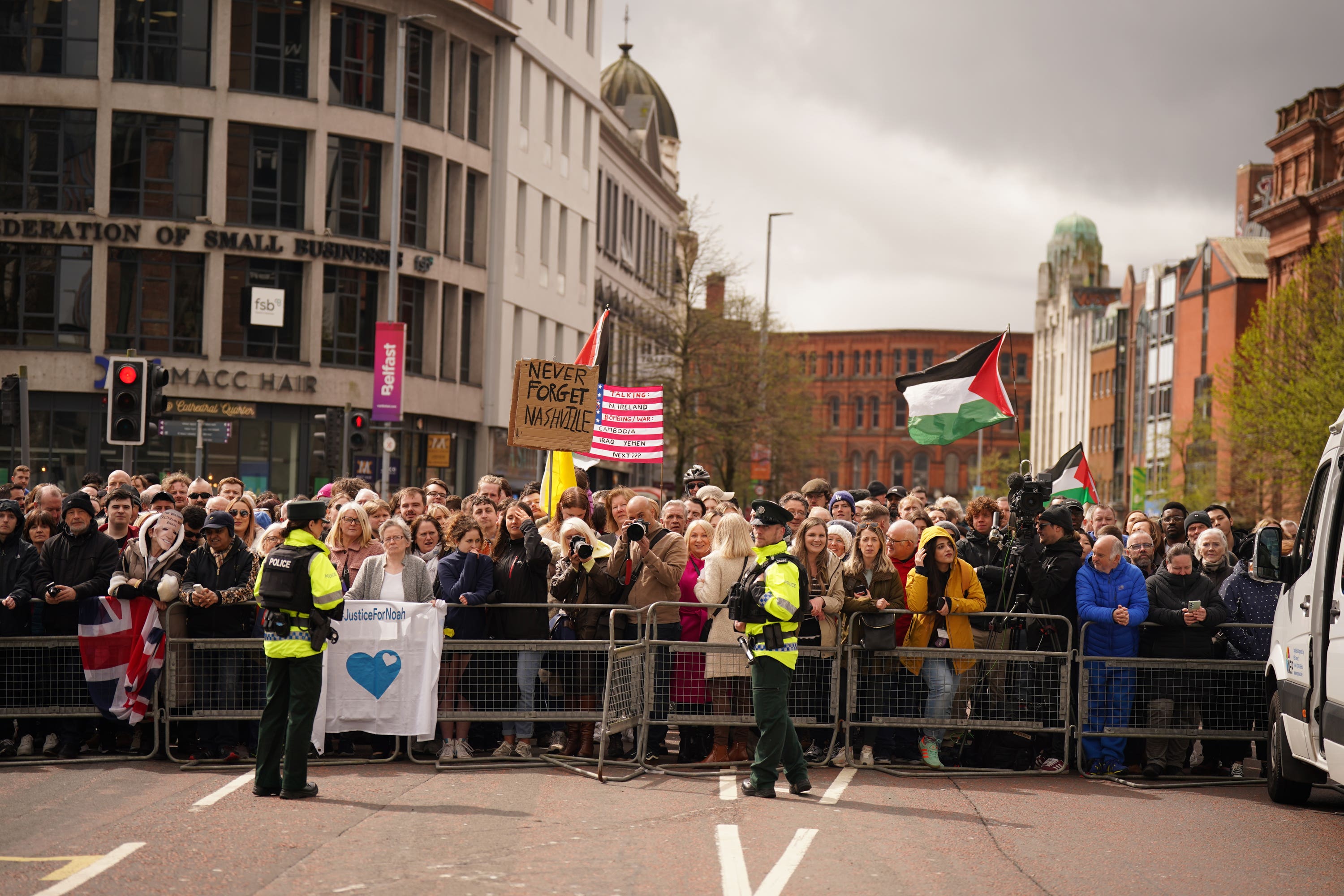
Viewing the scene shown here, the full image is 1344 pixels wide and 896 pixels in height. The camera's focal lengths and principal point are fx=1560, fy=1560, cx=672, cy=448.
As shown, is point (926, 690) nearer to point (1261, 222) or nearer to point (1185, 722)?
point (1185, 722)

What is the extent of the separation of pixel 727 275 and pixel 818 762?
129 ft

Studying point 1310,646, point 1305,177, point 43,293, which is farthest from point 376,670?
point 1305,177

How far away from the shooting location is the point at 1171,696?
11.9 m

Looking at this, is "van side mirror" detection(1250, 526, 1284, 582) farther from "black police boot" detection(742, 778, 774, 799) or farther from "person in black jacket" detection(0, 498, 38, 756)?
"person in black jacket" detection(0, 498, 38, 756)

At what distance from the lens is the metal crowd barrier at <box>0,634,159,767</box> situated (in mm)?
11523

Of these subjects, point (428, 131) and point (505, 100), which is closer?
point (428, 131)

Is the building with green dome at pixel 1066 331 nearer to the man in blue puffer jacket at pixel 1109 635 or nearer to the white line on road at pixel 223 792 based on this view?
the man in blue puffer jacket at pixel 1109 635

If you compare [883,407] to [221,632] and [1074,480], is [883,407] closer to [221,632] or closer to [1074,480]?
[1074,480]

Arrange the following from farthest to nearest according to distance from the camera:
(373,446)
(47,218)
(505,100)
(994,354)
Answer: (505,100) → (373,446) → (47,218) → (994,354)

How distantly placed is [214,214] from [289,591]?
102 ft

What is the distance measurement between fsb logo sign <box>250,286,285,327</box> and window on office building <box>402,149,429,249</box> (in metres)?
4.27

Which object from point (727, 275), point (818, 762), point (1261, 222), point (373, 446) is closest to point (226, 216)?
point (373, 446)

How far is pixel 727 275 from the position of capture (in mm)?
50375

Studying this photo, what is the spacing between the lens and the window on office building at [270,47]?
130 feet
